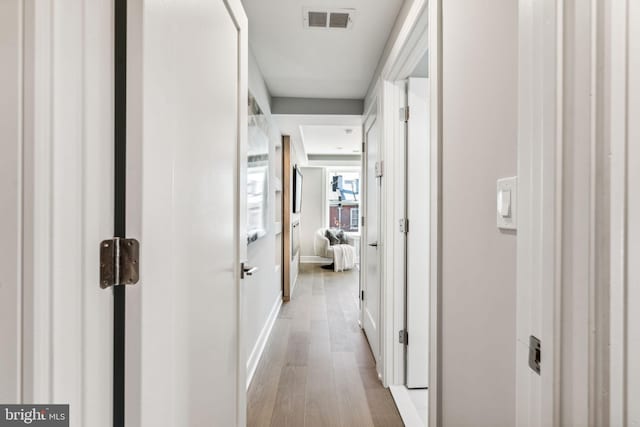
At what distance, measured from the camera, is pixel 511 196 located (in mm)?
729

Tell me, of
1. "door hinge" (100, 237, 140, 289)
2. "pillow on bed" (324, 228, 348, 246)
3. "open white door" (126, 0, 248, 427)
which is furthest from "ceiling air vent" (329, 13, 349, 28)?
"pillow on bed" (324, 228, 348, 246)

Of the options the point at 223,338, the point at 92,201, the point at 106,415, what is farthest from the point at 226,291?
the point at 92,201

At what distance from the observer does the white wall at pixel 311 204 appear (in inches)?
284

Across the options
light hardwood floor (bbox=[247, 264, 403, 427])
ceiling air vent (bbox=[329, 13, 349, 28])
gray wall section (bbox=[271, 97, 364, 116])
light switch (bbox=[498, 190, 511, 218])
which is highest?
ceiling air vent (bbox=[329, 13, 349, 28])

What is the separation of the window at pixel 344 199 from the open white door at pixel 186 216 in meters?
6.08

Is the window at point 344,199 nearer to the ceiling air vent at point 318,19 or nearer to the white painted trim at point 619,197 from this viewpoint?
the ceiling air vent at point 318,19

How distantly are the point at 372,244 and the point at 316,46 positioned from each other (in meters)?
1.54

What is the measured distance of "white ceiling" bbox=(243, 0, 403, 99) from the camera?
1.82m

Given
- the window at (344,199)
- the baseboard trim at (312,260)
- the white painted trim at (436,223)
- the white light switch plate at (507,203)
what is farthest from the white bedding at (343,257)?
the white light switch plate at (507,203)

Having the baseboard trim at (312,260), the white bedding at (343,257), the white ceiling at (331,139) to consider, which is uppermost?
the white ceiling at (331,139)

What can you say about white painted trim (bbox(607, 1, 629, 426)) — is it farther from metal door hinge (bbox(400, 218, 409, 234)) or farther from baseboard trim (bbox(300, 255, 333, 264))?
baseboard trim (bbox(300, 255, 333, 264))

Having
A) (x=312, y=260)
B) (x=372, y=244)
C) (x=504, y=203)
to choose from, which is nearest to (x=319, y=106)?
(x=372, y=244)

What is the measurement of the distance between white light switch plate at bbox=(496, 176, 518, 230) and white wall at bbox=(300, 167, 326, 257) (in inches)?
254

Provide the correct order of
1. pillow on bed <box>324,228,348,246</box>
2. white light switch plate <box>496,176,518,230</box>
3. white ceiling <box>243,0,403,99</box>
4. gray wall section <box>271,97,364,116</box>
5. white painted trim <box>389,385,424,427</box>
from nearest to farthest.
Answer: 1. white light switch plate <box>496,176,518,230</box>
2. white painted trim <box>389,385,424,427</box>
3. white ceiling <box>243,0,403,99</box>
4. gray wall section <box>271,97,364,116</box>
5. pillow on bed <box>324,228,348,246</box>
